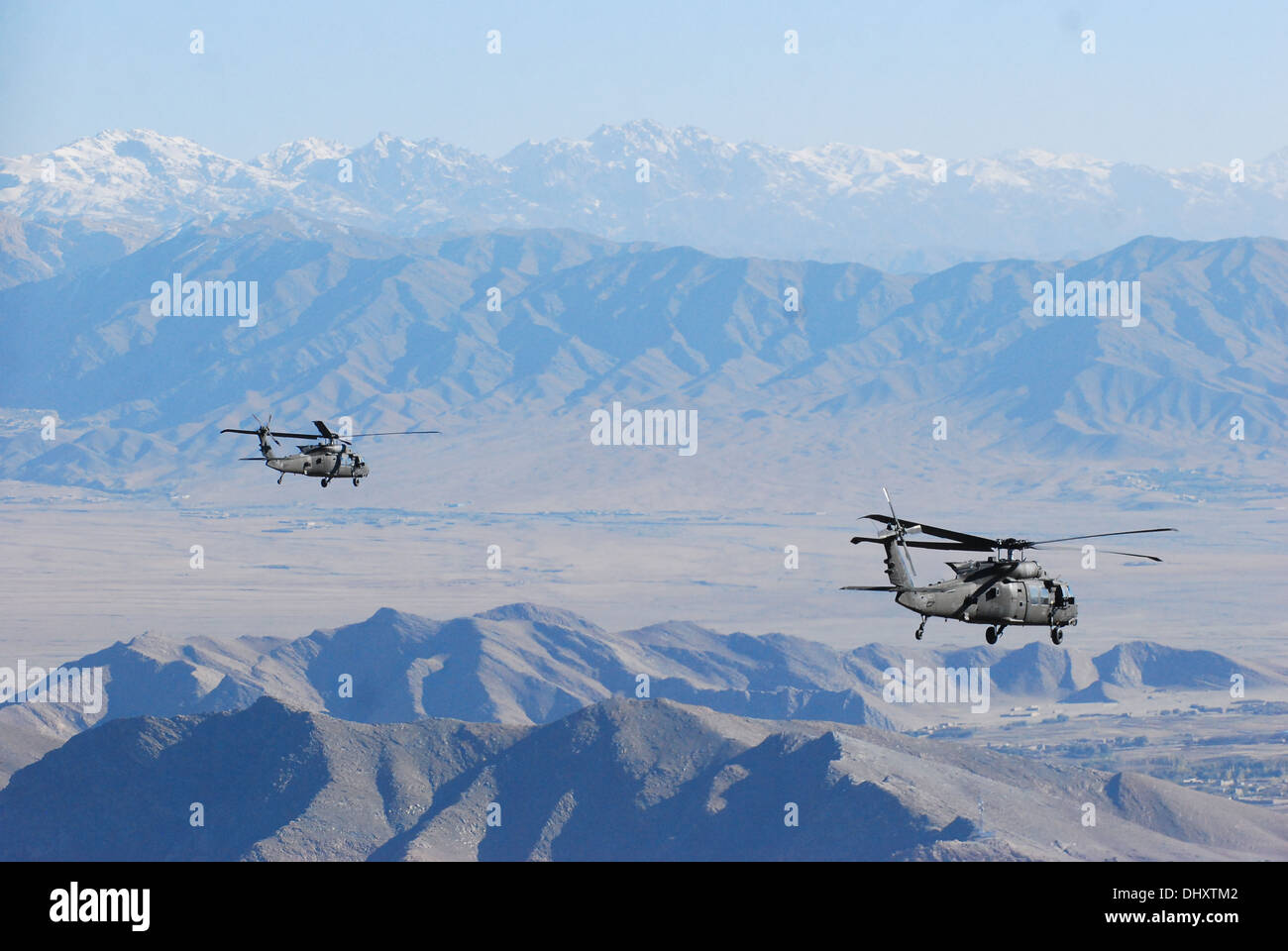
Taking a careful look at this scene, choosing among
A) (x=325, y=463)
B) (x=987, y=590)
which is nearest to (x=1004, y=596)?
(x=987, y=590)

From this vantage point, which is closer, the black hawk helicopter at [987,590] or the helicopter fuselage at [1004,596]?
the black hawk helicopter at [987,590]

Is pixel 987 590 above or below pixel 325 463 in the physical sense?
below

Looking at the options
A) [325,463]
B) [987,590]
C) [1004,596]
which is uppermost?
[325,463]

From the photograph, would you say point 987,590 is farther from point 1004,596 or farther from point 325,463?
point 325,463

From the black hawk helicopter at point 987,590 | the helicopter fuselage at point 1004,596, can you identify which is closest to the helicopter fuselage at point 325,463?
the black hawk helicopter at point 987,590

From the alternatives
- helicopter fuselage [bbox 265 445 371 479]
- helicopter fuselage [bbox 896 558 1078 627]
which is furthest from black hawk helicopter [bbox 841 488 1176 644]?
helicopter fuselage [bbox 265 445 371 479]

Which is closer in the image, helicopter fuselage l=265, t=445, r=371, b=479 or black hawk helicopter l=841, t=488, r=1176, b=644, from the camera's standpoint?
black hawk helicopter l=841, t=488, r=1176, b=644

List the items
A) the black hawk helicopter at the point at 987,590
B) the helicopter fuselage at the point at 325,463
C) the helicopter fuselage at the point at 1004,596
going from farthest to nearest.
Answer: the helicopter fuselage at the point at 325,463, the helicopter fuselage at the point at 1004,596, the black hawk helicopter at the point at 987,590

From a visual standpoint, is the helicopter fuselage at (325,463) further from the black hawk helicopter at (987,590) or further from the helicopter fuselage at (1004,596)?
the helicopter fuselage at (1004,596)

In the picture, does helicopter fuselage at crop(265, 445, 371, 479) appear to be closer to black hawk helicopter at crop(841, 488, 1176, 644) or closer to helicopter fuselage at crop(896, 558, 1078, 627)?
black hawk helicopter at crop(841, 488, 1176, 644)
